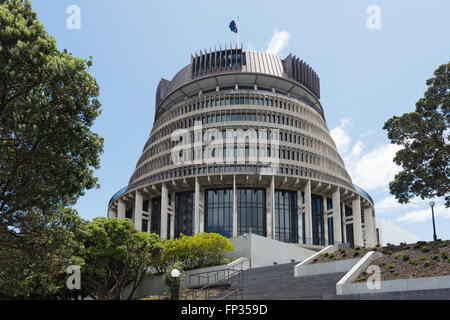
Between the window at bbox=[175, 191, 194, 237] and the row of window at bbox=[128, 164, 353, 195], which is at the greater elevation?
the row of window at bbox=[128, 164, 353, 195]

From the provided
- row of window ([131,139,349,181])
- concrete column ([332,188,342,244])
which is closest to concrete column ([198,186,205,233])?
row of window ([131,139,349,181])

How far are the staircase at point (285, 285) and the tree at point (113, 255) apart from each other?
968cm

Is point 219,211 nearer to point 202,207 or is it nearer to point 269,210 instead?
point 202,207

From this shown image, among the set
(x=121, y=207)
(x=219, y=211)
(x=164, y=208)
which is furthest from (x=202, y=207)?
(x=121, y=207)

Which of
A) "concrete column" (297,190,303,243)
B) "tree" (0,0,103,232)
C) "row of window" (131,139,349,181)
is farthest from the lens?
"row of window" (131,139,349,181)

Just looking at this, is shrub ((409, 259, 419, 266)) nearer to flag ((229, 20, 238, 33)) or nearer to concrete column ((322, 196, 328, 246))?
concrete column ((322, 196, 328, 246))

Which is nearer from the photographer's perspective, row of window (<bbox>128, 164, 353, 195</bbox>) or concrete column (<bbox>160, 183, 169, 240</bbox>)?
row of window (<bbox>128, 164, 353, 195</bbox>)

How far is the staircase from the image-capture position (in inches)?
993

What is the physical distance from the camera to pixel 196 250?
39938 mm

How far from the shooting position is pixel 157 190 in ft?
214

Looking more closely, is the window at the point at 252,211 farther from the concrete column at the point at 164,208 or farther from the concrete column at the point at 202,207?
the concrete column at the point at 164,208

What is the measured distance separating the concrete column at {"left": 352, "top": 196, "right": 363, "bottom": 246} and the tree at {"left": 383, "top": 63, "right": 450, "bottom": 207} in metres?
31.5

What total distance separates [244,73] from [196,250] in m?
36.5

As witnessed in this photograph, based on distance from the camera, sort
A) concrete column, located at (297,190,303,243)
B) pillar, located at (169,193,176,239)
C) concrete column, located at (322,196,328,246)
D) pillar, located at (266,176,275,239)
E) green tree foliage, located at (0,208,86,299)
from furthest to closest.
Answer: concrete column, located at (322,196,328,246), pillar, located at (169,193,176,239), concrete column, located at (297,190,303,243), pillar, located at (266,176,275,239), green tree foliage, located at (0,208,86,299)
